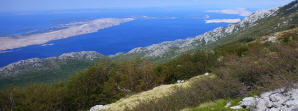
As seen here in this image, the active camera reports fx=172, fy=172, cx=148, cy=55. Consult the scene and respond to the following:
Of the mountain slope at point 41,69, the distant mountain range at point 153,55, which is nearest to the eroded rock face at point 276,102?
the distant mountain range at point 153,55

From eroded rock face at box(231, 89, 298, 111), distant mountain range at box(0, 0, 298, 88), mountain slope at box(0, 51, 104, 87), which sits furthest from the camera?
distant mountain range at box(0, 0, 298, 88)

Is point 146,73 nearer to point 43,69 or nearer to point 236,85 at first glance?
point 236,85

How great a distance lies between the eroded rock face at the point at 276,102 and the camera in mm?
5734

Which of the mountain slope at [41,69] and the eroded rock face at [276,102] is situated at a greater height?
the eroded rock face at [276,102]

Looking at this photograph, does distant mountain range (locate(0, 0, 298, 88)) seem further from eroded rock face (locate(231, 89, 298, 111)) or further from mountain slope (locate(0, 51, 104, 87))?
eroded rock face (locate(231, 89, 298, 111))

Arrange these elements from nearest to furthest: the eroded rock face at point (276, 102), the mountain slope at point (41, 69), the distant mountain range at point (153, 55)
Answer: the eroded rock face at point (276, 102) < the mountain slope at point (41, 69) < the distant mountain range at point (153, 55)

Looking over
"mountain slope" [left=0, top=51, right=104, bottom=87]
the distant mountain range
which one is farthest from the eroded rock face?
"mountain slope" [left=0, top=51, right=104, bottom=87]

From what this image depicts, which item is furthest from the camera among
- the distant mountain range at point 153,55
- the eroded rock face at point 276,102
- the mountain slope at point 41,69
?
the distant mountain range at point 153,55

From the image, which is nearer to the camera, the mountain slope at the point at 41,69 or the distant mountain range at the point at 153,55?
the mountain slope at the point at 41,69

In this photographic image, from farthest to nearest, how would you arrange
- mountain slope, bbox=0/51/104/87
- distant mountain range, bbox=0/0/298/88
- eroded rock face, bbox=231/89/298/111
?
distant mountain range, bbox=0/0/298/88, mountain slope, bbox=0/51/104/87, eroded rock face, bbox=231/89/298/111

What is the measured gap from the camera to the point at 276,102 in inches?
247

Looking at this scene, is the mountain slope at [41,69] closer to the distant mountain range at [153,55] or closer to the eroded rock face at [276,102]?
the distant mountain range at [153,55]

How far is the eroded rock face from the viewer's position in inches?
226

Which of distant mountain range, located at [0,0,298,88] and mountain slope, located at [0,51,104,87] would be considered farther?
distant mountain range, located at [0,0,298,88]
